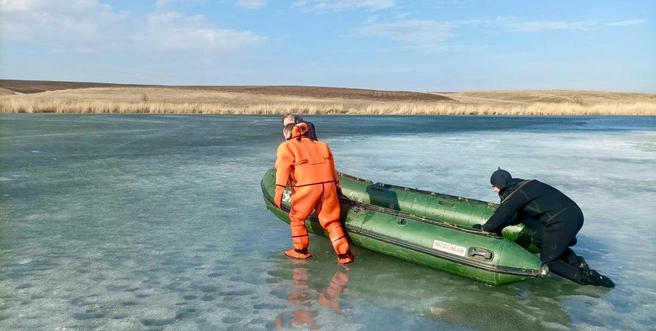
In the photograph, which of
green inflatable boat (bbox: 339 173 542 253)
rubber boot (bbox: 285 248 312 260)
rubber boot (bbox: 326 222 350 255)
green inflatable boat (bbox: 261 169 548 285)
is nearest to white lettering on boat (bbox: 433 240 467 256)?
green inflatable boat (bbox: 261 169 548 285)

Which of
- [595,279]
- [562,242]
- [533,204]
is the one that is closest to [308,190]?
[533,204]

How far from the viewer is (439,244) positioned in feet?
15.3

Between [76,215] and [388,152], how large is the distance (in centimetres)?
800

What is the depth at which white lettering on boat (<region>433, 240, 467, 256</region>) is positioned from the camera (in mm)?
4543

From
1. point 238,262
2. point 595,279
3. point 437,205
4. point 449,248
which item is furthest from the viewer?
point 437,205

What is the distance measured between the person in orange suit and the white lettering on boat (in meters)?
0.82

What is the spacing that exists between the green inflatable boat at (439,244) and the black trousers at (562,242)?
312 millimetres

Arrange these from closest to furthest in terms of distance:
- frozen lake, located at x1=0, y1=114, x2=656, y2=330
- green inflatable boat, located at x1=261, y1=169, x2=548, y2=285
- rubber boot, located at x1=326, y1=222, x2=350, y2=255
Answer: frozen lake, located at x1=0, y1=114, x2=656, y2=330
green inflatable boat, located at x1=261, y1=169, x2=548, y2=285
rubber boot, located at x1=326, y1=222, x2=350, y2=255

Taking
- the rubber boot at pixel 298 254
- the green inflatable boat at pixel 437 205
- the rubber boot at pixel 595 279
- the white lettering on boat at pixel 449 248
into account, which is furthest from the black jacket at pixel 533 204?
the rubber boot at pixel 298 254

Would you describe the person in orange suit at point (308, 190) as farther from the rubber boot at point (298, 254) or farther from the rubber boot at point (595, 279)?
the rubber boot at point (595, 279)

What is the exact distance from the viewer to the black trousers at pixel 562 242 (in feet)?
14.9

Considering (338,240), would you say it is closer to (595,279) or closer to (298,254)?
(298,254)

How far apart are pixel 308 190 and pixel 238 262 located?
0.87m

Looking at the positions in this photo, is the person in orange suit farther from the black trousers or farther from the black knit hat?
the black trousers
